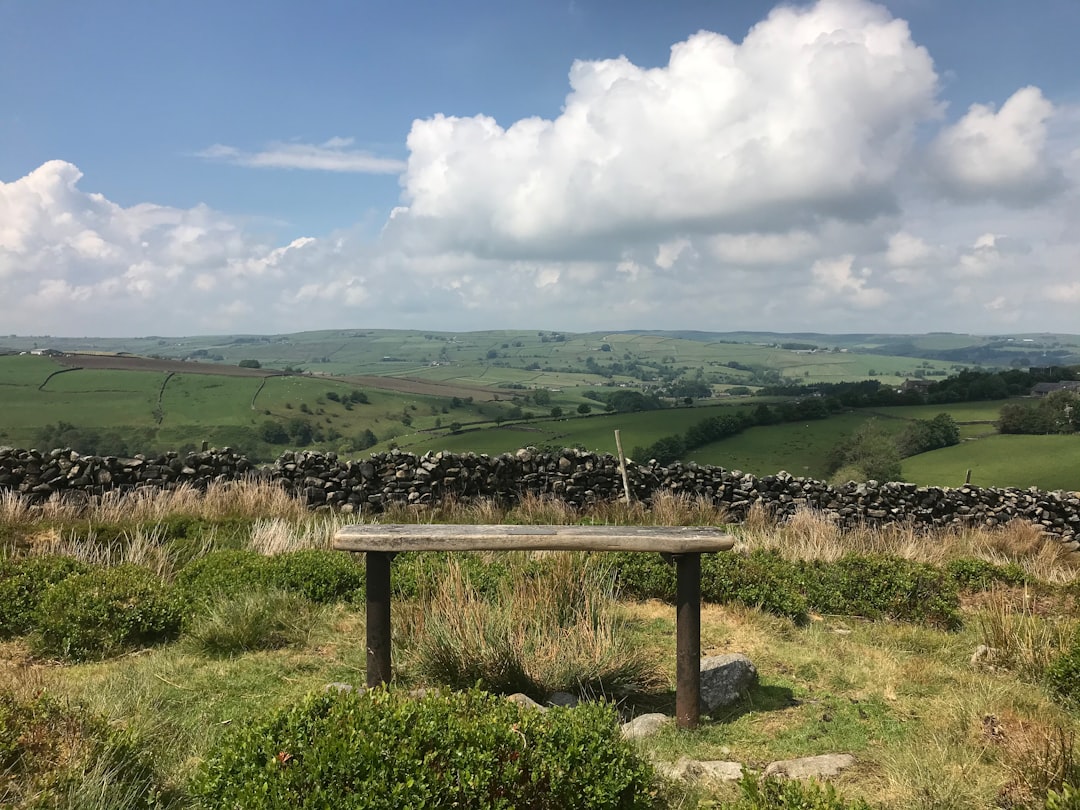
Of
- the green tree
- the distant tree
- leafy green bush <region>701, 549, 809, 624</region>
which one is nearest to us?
leafy green bush <region>701, 549, 809, 624</region>

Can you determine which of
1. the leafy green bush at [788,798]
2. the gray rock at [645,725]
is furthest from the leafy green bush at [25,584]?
the leafy green bush at [788,798]

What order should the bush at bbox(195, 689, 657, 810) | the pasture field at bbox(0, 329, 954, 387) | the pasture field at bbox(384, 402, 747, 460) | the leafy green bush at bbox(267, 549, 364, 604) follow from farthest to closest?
the pasture field at bbox(0, 329, 954, 387)
the pasture field at bbox(384, 402, 747, 460)
the leafy green bush at bbox(267, 549, 364, 604)
the bush at bbox(195, 689, 657, 810)

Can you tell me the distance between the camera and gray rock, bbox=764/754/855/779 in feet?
12.8

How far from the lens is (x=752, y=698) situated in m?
5.28

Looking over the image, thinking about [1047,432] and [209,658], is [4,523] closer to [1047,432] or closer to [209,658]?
[209,658]

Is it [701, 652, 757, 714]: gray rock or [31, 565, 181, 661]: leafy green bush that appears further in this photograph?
[31, 565, 181, 661]: leafy green bush

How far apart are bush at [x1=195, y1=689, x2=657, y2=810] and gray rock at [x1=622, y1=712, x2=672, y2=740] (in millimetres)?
999

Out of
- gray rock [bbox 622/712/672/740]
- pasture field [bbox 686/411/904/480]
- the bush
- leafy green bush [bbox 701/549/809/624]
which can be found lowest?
pasture field [bbox 686/411/904/480]

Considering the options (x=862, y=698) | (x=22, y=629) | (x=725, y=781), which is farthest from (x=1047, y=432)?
(x=22, y=629)

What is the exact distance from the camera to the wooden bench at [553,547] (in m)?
4.44

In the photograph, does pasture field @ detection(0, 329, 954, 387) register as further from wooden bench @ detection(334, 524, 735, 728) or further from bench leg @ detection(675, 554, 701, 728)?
bench leg @ detection(675, 554, 701, 728)

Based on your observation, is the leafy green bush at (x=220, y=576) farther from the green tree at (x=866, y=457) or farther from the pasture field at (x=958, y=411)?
the pasture field at (x=958, y=411)

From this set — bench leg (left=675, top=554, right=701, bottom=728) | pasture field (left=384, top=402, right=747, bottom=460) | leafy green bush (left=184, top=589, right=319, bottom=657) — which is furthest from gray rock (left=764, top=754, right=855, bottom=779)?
pasture field (left=384, top=402, right=747, bottom=460)

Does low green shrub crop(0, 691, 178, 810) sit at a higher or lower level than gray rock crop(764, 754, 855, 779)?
higher
